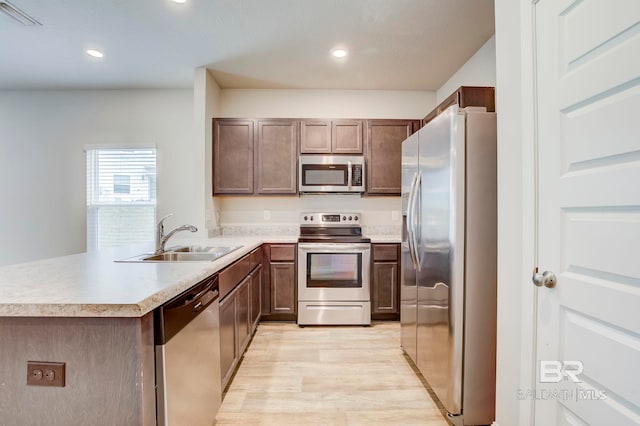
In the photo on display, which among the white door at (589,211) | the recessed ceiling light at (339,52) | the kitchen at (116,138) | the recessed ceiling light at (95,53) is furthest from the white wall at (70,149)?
the white door at (589,211)

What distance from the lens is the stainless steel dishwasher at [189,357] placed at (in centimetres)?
Answer: 105

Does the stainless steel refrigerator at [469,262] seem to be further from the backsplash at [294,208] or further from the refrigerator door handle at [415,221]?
the backsplash at [294,208]

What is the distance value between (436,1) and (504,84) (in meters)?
1.09

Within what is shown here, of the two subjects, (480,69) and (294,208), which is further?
(294,208)

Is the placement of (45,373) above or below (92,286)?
below

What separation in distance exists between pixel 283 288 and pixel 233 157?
1.60 metres

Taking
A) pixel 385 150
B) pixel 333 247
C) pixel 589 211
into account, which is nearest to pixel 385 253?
pixel 333 247

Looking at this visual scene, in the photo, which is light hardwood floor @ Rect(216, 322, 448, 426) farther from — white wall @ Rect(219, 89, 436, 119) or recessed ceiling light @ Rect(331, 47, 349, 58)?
recessed ceiling light @ Rect(331, 47, 349, 58)

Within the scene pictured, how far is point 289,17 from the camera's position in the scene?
7.55 feet

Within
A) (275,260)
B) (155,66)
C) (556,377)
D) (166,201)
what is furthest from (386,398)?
(155,66)

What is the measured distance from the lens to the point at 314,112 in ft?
12.2

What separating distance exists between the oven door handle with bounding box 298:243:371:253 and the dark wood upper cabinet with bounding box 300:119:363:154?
3.61 ft

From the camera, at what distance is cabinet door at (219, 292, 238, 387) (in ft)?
6.02

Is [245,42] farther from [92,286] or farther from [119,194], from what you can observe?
[119,194]
